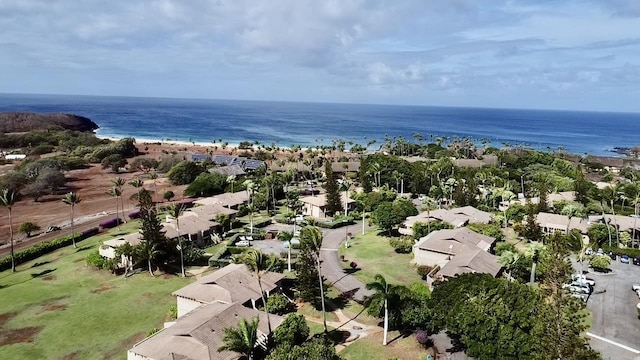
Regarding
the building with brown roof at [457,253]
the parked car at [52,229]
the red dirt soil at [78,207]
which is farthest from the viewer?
the parked car at [52,229]

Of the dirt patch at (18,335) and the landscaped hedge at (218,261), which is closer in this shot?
the dirt patch at (18,335)

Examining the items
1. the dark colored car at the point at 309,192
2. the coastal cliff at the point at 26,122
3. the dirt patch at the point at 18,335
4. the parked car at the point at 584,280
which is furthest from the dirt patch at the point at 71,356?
the coastal cliff at the point at 26,122

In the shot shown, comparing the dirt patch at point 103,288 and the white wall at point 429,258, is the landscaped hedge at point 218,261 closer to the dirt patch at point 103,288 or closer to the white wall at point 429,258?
the dirt patch at point 103,288

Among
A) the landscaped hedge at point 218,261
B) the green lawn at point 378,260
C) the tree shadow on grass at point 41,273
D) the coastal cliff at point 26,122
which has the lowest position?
the tree shadow on grass at point 41,273

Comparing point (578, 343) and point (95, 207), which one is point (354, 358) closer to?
point (578, 343)

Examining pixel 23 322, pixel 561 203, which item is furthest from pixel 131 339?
pixel 561 203

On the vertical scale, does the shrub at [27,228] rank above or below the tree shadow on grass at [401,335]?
below
